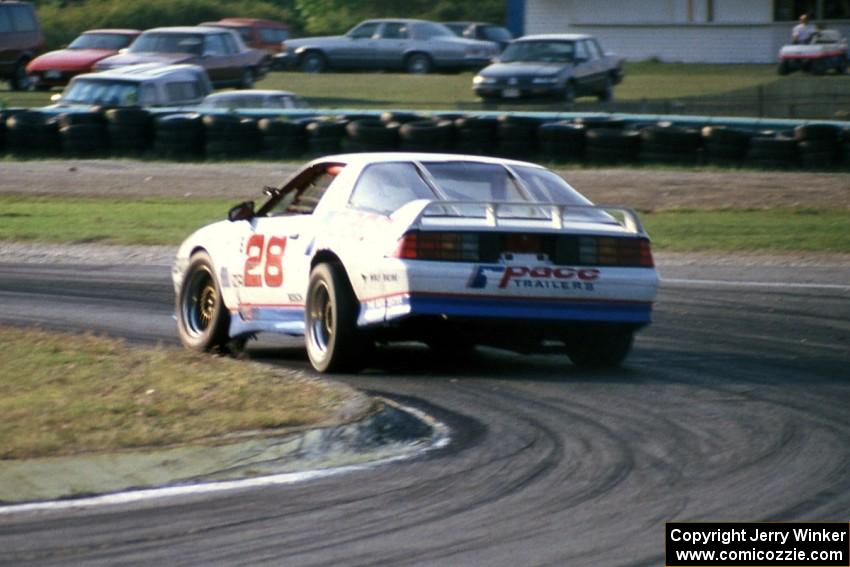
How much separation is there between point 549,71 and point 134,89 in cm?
1008

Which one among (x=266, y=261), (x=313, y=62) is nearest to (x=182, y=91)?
(x=313, y=62)

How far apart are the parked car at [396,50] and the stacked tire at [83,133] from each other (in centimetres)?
2164

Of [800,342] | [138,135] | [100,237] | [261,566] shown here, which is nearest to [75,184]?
[138,135]

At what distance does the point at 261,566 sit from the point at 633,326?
4.61 m

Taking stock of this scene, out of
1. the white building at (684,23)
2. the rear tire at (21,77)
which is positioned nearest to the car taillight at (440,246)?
the rear tire at (21,77)

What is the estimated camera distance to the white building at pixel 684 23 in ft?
165

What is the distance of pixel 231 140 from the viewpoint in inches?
1014

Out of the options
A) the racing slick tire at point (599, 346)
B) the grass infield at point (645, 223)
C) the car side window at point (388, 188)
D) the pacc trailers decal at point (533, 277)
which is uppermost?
the car side window at point (388, 188)

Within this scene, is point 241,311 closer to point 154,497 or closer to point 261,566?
point 154,497

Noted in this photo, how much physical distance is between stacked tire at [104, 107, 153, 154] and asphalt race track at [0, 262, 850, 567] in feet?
49.9

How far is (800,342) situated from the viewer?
10773 mm

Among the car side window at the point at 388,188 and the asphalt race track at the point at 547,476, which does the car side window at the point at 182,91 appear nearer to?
the asphalt race track at the point at 547,476

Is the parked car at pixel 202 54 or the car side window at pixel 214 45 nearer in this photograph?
the parked car at pixel 202 54

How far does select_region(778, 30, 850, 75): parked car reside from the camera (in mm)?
43625
